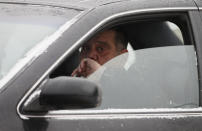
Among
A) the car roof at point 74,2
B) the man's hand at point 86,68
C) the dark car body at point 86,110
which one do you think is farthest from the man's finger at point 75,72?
the car roof at point 74,2

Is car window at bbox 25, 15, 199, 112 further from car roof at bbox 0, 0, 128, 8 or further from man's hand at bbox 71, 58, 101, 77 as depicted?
car roof at bbox 0, 0, 128, 8

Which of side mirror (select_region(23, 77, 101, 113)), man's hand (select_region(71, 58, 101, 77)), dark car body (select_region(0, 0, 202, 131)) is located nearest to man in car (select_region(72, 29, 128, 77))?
man's hand (select_region(71, 58, 101, 77))

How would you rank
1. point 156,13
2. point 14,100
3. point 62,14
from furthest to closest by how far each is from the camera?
point 156,13 < point 62,14 < point 14,100

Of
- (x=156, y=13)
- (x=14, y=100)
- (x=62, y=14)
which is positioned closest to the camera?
(x=14, y=100)

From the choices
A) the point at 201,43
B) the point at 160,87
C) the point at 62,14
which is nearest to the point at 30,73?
the point at 62,14

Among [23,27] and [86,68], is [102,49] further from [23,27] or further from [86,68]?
[23,27]

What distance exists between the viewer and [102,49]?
140 inches

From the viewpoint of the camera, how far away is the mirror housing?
106 inches

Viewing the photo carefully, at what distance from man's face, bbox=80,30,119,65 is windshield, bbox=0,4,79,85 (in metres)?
0.31

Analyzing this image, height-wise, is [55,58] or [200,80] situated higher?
[55,58]

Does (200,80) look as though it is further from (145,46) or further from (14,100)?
(14,100)

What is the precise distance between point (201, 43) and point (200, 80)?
8.0 inches

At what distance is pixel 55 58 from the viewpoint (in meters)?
2.90

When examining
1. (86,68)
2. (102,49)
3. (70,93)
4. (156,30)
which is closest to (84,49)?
(86,68)
